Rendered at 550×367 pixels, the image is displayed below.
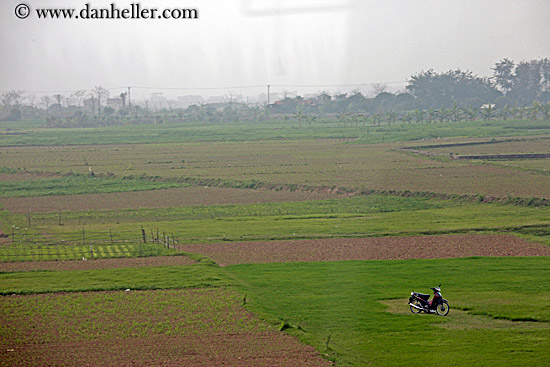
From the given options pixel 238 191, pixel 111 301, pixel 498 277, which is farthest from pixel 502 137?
pixel 111 301

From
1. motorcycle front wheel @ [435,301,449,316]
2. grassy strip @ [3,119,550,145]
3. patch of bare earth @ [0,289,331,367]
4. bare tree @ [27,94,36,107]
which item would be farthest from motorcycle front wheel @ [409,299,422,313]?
bare tree @ [27,94,36,107]

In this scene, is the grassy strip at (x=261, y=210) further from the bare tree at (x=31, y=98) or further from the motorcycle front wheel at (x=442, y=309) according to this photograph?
the bare tree at (x=31, y=98)

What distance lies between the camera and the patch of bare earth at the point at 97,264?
53.0 ft

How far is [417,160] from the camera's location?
38.1m

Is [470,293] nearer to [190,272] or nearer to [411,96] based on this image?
[190,272]

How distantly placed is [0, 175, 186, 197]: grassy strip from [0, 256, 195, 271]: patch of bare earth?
14095 mm

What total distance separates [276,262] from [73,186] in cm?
1824

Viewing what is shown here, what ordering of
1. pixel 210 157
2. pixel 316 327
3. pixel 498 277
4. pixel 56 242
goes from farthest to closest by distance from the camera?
pixel 210 157
pixel 56 242
pixel 498 277
pixel 316 327

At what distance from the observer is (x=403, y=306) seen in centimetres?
1226

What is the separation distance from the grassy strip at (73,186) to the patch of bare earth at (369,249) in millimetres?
13338

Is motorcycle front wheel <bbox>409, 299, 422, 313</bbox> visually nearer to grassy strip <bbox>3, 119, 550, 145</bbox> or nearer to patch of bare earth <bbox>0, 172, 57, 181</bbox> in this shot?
patch of bare earth <bbox>0, 172, 57, 181</bbox>

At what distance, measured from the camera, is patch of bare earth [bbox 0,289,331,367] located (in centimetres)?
989

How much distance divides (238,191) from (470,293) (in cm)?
1817

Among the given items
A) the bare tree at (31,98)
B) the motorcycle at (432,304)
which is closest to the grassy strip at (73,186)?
the motorcycle at (432,304)
